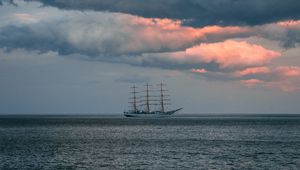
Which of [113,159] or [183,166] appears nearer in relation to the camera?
[183,166]

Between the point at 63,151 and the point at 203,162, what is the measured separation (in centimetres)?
2655

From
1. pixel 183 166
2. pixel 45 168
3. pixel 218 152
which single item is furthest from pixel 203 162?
pixel 45 168

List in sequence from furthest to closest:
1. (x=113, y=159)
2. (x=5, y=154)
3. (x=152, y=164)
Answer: (x=5, y=154)
(x=113, y=159)
(x=152, y=164)

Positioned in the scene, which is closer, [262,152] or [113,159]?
[113,159]

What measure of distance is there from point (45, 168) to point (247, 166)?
2502cm

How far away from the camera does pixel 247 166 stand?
60812 mm

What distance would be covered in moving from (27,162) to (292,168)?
3407 cm

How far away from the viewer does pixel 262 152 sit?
79.4 m

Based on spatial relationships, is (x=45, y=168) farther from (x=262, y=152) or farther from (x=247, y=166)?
(x=262, y=152)

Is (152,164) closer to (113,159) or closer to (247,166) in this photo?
(113,159)

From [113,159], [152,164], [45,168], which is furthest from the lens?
[113,159]

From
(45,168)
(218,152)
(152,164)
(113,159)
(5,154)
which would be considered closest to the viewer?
(45,168)

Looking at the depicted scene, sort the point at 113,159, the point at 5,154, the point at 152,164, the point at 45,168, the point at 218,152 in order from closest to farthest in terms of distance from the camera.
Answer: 1. the point at 45,168
2. the point at 152,164
3. the point at 113,159
4. the point at 5,154
5. the point at 218,152

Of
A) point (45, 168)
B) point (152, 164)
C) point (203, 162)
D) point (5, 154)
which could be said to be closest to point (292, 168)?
point (203, 162)
